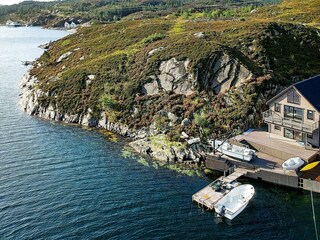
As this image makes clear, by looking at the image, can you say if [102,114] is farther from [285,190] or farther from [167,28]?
[167,28]

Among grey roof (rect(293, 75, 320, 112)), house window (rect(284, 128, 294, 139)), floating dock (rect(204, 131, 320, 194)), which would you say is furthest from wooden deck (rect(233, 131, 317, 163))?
grey roof (rect(293, 75, 320, 112))

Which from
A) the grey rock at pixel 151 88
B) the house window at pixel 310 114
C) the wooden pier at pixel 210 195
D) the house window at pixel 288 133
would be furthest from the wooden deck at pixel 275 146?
the grey rock at pixel 151 88

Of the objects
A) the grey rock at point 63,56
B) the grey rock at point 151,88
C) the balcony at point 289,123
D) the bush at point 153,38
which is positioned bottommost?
the balcony at point 289,123

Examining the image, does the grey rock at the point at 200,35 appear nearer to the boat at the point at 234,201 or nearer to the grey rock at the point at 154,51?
the grey rock at the point at 154,51

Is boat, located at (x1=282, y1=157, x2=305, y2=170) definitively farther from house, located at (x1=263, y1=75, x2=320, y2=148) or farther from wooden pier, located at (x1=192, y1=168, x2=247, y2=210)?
wooden pier, located at (x1=192, y1=168, x2=247, y2=210)

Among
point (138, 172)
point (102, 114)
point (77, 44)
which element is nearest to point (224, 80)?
point (102, 114)

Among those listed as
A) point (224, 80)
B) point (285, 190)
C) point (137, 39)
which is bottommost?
point (285, 190)
